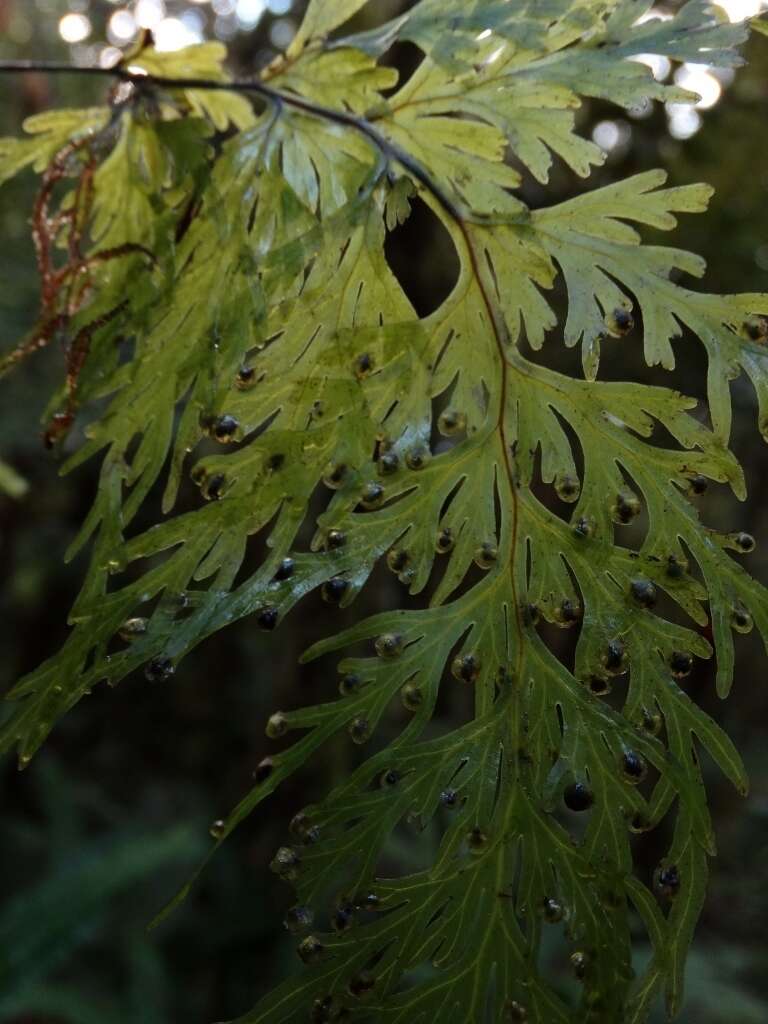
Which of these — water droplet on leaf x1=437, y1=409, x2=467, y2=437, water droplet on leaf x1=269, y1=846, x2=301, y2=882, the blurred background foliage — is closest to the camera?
water droplet on leaf x1=269, y1=846, x2=301, y2=882

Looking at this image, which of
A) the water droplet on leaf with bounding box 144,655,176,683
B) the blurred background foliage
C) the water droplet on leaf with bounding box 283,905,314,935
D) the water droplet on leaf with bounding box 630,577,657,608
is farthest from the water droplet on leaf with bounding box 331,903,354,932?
the blurred background foliage

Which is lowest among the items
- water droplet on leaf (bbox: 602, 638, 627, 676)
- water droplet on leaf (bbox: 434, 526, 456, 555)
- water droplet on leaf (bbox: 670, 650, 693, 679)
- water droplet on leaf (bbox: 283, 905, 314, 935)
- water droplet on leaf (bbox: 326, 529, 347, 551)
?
water droplet on leaf (bbox: 283, 905, 314, 935)

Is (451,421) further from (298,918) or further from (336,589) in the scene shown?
(298,918)

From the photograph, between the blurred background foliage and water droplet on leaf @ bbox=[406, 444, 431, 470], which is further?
the blurred background foliage

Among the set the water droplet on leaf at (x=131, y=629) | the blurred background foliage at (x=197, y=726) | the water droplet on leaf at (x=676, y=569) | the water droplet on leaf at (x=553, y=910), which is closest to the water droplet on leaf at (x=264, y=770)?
the water droplet on leaf at (x=131, y=629)

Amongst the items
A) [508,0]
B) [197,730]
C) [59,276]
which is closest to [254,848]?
[197,730]

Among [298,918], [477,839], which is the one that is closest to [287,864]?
[298,918]

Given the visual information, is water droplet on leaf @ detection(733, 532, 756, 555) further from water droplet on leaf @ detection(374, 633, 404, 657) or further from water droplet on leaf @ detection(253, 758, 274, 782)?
water droplet on leaf @ detection(253, 758, 274, 782)

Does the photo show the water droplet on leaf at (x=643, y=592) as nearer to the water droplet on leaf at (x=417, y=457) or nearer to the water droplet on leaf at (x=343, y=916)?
the water droplet on leaf at (x=417, y=457)
